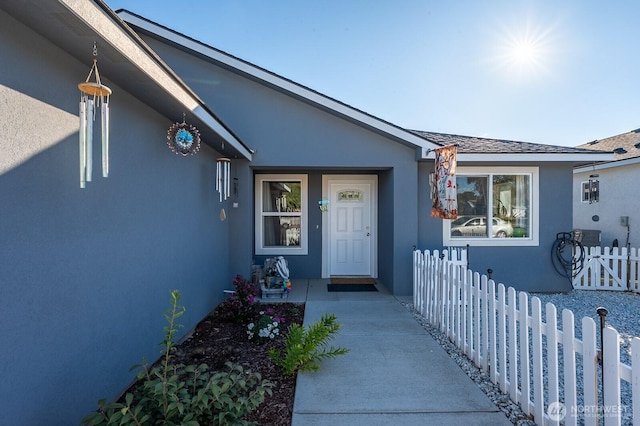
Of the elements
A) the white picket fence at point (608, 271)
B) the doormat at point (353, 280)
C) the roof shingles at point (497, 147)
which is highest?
the roof shingles at point (497, 147)

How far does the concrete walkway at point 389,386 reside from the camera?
2.65 meters

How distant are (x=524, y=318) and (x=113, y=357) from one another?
3587 millimetres

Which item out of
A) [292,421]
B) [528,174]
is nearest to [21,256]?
[292,421]

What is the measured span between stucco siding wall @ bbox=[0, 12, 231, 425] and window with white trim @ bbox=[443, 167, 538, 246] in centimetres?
569

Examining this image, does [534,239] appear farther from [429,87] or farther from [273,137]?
[273,137]

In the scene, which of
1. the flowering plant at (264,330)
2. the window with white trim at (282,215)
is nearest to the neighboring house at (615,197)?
the window with white trim at (282,215)

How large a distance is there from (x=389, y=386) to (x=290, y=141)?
15.1 feet

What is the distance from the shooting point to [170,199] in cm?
390

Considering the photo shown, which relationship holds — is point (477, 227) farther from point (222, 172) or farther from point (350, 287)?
point (222, 172)

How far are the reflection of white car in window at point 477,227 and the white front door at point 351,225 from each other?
190cm

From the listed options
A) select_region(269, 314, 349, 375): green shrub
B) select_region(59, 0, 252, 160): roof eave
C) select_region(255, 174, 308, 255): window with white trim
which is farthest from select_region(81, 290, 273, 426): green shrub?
select_region(255, 174, 308, 255): window with white trim

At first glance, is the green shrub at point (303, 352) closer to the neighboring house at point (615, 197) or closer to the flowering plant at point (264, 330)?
the flowering plant at point (264, 330)

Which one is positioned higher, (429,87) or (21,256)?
(429,87)

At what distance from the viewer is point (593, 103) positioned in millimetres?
9086
